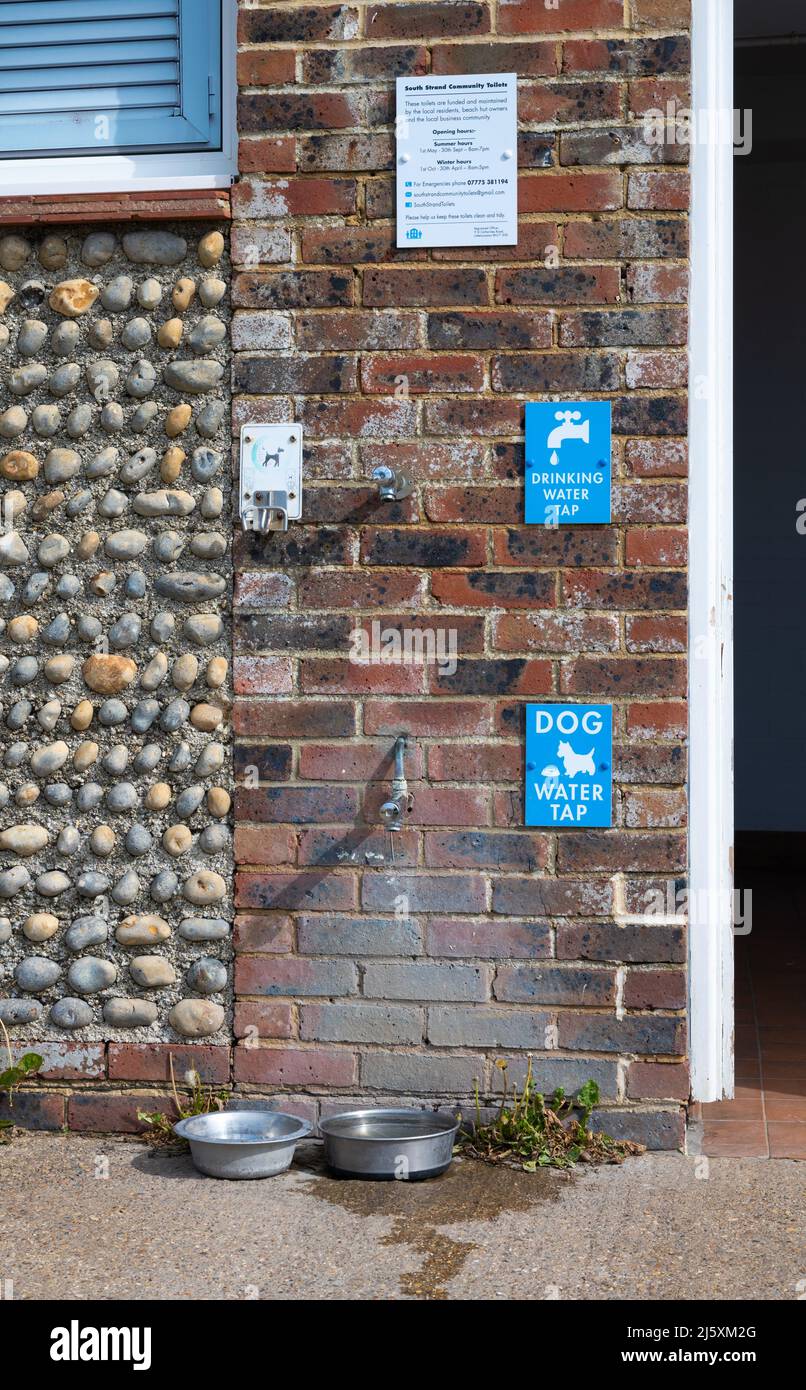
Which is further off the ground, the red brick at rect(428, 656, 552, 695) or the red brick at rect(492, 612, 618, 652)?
the red brick at rect(492, 612, 618, 652)

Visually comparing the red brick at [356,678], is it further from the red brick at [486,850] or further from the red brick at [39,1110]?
the red brick at [39,1110]

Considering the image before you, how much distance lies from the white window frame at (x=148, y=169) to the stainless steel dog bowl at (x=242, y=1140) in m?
2.13

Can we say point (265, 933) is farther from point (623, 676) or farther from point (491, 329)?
point (491, 329)

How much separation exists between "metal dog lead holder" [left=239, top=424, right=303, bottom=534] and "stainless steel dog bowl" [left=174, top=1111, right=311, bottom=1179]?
1321 millimetres

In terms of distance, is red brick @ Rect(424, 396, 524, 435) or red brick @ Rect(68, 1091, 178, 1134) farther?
red brick @ Rect(68, 1091, 178, 1134)

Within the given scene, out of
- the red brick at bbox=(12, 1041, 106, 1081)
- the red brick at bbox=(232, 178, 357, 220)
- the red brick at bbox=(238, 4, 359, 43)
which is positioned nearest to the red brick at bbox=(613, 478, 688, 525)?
the red brick at bbox=(232, 178, 357, 220)

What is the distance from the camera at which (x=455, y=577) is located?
3.12 metres

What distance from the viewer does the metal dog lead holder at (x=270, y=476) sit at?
316 centimetres

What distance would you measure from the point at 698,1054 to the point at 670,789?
2.07 ft

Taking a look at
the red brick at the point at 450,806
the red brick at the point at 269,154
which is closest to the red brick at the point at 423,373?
the red brick at the point at 269,154

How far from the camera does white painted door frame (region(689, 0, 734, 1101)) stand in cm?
310

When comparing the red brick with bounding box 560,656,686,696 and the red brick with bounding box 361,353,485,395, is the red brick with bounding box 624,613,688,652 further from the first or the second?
the red brick with bounding box 361,353,485,395

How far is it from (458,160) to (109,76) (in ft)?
3.16
